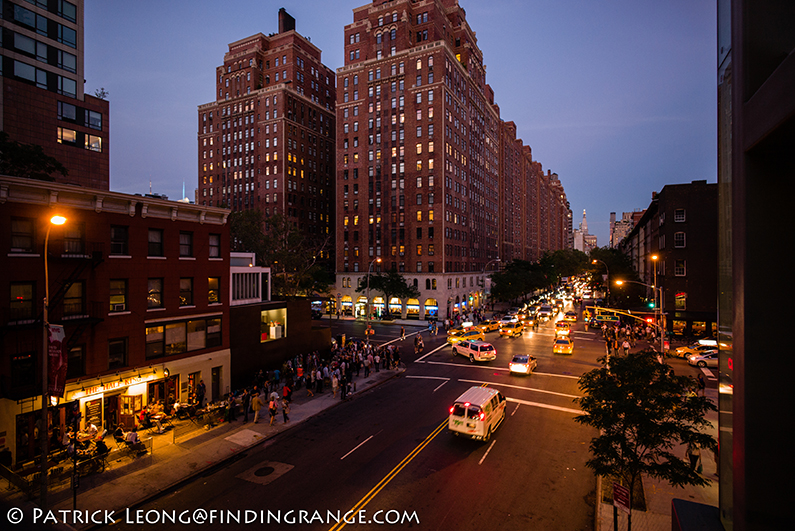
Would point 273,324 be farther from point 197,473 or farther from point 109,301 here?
point 197,473

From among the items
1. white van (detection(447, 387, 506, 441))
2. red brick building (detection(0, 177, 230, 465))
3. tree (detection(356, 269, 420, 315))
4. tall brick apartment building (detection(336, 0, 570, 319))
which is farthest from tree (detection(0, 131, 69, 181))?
tall brick apartment building (detection(336, 0, 570, 319))

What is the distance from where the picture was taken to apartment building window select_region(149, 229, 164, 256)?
21.0 metres

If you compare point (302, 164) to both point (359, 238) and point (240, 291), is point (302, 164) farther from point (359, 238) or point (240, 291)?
point (240, 291)

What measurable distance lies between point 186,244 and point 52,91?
30680mm

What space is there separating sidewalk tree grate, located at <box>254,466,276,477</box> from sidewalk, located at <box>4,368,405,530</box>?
73.7 inches

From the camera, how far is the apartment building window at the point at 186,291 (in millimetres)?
22297

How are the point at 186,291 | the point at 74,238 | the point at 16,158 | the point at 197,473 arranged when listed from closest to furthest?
the point at 197,473 → the point at 74,238 → the point at 186,291 → the point at 16,158

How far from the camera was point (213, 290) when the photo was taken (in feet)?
79.1

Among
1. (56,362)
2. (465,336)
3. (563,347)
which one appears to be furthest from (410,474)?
(465,336)

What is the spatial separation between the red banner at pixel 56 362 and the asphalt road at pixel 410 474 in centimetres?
485

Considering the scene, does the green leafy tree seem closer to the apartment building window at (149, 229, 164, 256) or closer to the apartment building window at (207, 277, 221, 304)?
the apartment building window at (207, 277, 221, 304)

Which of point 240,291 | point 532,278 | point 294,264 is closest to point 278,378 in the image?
point 240,291

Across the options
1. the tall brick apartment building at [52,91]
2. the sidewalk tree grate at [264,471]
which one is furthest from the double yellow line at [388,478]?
the tall brick apartment building at [52,91]

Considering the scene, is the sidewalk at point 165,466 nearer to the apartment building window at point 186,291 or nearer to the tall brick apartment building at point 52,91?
the apartment building window at point 186,291
